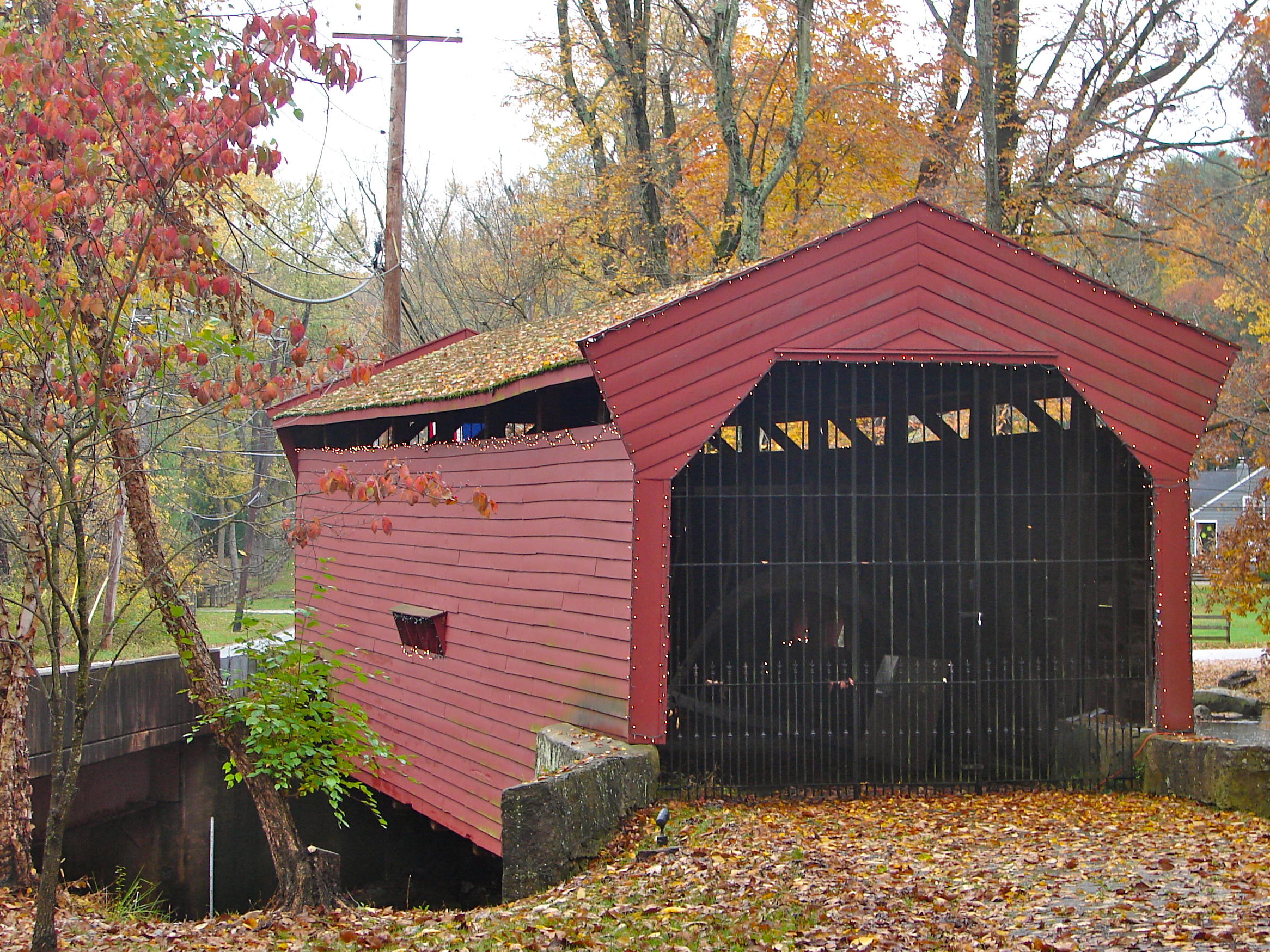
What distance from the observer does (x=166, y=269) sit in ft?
19.8

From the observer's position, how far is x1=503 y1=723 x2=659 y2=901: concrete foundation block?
7.58 m

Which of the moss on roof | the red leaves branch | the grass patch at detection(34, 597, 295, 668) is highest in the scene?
the moss on roof

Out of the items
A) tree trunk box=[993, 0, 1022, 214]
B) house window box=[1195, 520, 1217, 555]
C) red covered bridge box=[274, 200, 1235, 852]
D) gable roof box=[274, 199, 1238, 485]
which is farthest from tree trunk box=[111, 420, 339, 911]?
tree trunk box=[993, 0, 1022, 214]

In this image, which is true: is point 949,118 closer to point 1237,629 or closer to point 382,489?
point 1237,629

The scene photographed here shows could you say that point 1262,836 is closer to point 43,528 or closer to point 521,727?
point 521,727

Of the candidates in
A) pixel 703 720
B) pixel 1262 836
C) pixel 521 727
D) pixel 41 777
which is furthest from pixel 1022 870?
pixel 41 777

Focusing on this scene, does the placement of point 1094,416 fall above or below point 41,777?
above

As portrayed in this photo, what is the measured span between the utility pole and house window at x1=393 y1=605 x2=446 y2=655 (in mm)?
6016

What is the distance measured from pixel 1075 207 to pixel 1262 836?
1629 cm

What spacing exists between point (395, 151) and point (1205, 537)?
25521mm

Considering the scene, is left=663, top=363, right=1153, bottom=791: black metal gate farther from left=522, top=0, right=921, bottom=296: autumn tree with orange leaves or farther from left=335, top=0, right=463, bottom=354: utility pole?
A: left=522, top=0, right=921, bottom=296: autumn tree with orange leaves

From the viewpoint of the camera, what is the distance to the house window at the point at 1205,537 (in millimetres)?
18188

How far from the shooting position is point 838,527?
9359mm

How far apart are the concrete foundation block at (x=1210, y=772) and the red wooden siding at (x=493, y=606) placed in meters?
4.21
